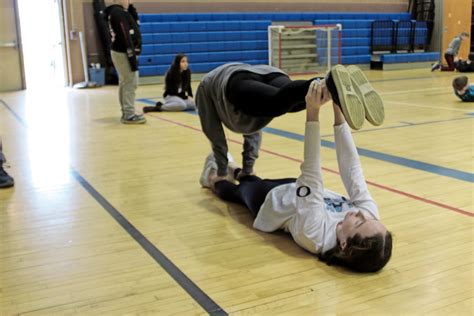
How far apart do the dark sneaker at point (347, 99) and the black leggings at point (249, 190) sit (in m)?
0.76

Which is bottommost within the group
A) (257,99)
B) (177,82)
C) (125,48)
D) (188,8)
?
(177,82)

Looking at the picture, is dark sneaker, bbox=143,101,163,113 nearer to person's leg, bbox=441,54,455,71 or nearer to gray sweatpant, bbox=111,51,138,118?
gray sweatpant, bbox=111,51,138,118

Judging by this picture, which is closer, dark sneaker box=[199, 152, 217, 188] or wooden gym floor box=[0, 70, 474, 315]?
wooden gym floor box=[0, 70, 474, 315]

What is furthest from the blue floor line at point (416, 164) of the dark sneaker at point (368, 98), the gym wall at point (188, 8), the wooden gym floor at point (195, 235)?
the gym wall at point (188, 8)

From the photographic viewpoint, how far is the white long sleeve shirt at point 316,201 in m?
2.29

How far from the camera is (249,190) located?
9.36 ft

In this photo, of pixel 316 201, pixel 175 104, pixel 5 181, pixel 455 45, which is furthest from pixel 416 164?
pixel 455 45

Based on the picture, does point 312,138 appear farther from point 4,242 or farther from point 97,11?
point 97,11

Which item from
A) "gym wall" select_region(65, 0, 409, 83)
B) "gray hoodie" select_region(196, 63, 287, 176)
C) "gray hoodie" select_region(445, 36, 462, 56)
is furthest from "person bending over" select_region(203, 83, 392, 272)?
"gray hoodie" select_region(445, 36, 462, 56)

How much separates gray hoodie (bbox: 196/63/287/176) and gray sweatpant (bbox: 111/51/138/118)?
9.95ft

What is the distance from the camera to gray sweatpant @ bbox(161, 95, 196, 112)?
7.12m

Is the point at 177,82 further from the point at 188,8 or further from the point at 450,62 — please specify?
the point at 450,62

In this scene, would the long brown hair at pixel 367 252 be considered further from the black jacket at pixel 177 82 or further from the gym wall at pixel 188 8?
the gym wall at pixel 188 8

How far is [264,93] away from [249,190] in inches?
24.9
